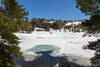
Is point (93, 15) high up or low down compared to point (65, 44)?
up

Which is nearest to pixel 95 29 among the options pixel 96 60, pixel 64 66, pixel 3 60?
pixel 96 60

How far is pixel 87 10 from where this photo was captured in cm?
598

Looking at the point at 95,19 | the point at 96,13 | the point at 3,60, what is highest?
the point at 96,13

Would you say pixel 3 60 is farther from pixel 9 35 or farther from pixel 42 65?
pixel 42 65

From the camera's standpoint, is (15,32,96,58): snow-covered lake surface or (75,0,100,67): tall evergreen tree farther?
(15,32,96,58): snow-covered lake surface

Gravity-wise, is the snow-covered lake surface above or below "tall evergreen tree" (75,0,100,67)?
below

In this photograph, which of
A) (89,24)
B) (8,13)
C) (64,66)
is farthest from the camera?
(8,13)

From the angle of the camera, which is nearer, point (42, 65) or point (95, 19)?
point (95, 19)

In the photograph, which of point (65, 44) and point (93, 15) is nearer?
point (93, 15)

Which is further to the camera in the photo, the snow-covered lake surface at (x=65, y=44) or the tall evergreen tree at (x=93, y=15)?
the snow-covered lake surface at (x=65, y=44)

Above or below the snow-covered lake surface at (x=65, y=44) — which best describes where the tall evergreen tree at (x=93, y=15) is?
above

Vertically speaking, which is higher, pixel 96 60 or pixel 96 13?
pixel 96 13

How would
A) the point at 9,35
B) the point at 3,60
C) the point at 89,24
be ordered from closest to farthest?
the point at 3,60, the point at 9,35, the point at 89,24

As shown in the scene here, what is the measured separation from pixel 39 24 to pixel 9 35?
83.9m
